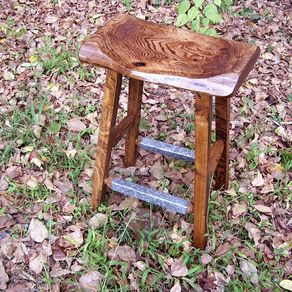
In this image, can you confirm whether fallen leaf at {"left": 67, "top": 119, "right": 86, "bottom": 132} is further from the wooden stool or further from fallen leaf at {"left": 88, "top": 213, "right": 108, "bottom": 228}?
fallen leaf at {"left": 88, "top": 213, "right": 108, "bottom": 228}

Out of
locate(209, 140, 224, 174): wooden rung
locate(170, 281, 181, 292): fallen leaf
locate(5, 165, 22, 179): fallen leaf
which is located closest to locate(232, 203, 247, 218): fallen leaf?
locate(209, 140, 224, 174): wooden rung

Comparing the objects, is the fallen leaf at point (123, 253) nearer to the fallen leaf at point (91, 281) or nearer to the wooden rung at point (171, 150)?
the fallen leaf at point (91, 281)

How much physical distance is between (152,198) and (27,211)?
71 cm

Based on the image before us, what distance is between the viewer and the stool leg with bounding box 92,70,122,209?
1.80 metres

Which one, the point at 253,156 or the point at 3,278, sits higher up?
the point at 253,156

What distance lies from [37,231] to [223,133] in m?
1.06

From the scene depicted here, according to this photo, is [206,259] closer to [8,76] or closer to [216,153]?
[216,153]

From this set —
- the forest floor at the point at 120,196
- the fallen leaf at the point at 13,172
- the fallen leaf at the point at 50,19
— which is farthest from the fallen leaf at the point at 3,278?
the fallen leaf at the point at 50,19

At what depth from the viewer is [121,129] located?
2.10m

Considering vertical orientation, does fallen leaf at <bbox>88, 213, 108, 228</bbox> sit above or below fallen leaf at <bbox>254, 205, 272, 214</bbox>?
below

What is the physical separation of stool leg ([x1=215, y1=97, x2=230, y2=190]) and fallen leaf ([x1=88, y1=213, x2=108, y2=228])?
66cm

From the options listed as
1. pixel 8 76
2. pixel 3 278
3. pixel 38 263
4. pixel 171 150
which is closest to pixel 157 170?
pixel 171 150

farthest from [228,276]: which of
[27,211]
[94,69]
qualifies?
[94,69]

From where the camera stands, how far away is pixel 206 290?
191 centimetres
